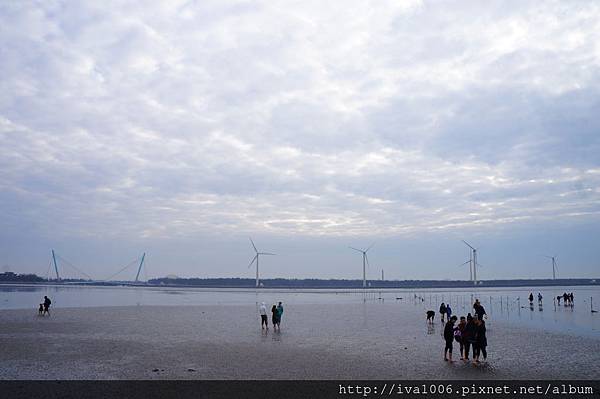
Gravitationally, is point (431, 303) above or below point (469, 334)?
below

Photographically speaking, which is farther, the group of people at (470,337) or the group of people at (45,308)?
the group of people at (45,308)

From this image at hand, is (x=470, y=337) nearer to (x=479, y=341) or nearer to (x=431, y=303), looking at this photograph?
(x=479, y=341)

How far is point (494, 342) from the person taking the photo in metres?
26.3

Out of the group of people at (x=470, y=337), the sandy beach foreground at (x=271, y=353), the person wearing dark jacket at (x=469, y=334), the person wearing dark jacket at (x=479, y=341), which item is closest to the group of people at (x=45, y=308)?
the sandy beach foreground at (x=271, y=353)

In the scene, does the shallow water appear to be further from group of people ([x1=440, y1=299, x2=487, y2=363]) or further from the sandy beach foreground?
group of people ([x1=440, y1=299, x2=487, y2=363])

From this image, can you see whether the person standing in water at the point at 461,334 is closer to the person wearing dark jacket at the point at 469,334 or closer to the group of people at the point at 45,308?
the person wearing dark jacket at the point at 469,334

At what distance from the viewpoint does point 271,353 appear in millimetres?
21953

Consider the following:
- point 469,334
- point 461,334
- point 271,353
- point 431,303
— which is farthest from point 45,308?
point 431,303

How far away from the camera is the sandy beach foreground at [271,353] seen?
17.2m

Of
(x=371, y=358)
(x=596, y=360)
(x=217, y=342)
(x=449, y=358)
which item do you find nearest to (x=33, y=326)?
(x=217, y=342)

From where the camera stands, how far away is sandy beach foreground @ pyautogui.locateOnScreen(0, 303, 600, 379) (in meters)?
17.2

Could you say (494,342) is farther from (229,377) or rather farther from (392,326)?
(229,377)
